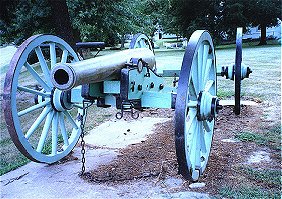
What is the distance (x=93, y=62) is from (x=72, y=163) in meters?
1.52

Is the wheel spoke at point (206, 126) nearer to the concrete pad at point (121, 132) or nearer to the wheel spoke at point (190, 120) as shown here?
the wheel spoke at point (190, 120)

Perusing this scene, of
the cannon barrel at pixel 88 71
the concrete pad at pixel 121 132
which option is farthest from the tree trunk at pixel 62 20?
the cannon barrel at pixel 88 71

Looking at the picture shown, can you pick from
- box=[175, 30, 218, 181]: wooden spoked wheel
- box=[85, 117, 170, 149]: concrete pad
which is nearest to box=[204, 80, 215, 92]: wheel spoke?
box=[175, 30, 218, 181]: wooden spoked wheel

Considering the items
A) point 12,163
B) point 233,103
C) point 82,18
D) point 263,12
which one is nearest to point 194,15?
point 263,12

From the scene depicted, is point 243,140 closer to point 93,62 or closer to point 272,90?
point 93,62

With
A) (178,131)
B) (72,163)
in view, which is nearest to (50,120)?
(72,163)

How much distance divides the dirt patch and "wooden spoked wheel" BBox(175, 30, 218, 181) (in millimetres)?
214

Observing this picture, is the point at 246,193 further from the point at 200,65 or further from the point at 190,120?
the point at 200,65

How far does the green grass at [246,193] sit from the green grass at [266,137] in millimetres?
1278

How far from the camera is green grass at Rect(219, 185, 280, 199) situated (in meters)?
3.15

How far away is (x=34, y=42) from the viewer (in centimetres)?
369

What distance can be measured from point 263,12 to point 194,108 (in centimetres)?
2689

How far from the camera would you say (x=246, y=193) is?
3.20m

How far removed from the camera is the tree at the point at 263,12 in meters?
27.4
